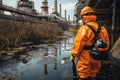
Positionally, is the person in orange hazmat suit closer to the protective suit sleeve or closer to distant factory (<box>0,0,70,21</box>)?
the protective suit sleeve

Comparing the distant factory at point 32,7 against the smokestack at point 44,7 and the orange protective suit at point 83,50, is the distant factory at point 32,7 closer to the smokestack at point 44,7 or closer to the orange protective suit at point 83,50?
the smokestack at point 44,7

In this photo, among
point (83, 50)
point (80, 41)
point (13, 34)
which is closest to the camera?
point (80, 41)

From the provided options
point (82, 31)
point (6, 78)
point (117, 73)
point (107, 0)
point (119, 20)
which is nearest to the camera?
point (82, 31)

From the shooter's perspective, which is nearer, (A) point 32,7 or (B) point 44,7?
(A) point 32,7

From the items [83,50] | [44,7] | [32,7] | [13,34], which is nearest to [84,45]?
[83,50]

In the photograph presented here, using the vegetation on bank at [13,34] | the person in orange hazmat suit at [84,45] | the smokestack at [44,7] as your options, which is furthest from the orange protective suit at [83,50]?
the smokestack at [44,7]

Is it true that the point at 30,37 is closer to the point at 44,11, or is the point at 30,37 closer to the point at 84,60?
the point at 84,60

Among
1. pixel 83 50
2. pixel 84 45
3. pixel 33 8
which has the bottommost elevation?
pixel 83 50

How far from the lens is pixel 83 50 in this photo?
12.3 ft

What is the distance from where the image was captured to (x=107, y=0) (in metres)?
10.8

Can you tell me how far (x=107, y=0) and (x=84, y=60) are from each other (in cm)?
778

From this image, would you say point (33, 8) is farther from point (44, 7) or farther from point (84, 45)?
point (84, 45)

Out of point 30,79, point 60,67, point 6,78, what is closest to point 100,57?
point 30,79

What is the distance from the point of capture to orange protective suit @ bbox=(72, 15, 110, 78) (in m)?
3.66
